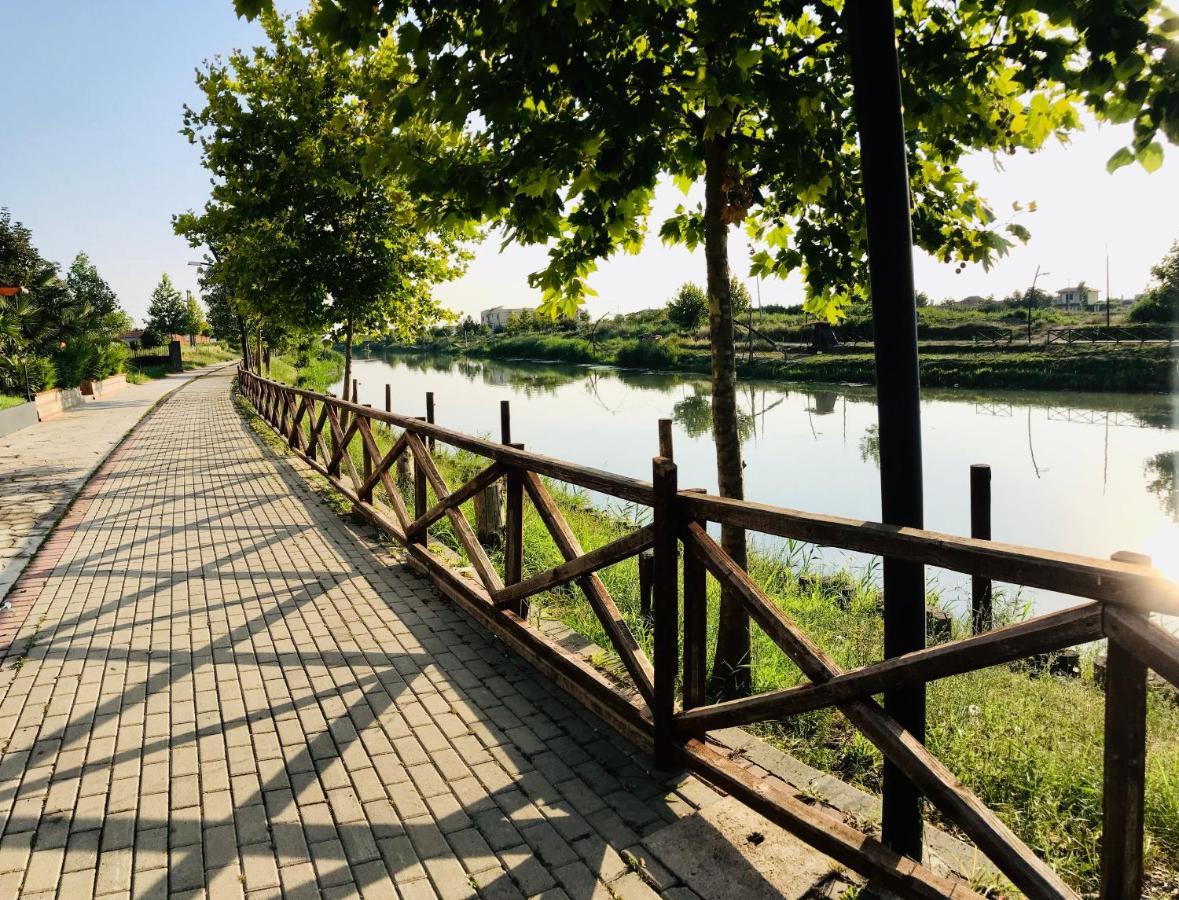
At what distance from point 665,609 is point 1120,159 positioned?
2316 millimetres

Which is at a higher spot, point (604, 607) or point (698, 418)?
point (604, 607)

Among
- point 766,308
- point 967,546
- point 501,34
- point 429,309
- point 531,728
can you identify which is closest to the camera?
point 967,546

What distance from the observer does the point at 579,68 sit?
280 centimetres

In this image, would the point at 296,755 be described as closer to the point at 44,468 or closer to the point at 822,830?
the point at 822,830

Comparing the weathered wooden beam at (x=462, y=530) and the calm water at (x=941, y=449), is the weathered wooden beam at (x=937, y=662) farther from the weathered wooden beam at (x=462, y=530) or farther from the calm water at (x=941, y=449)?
the calm water at (x=941, y=449)

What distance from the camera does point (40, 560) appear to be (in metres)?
6.74

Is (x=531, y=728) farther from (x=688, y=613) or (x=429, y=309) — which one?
(x=429, y=309)

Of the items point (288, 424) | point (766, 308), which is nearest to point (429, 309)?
point (288, 424)

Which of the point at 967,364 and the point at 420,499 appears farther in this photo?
the point at 967,364

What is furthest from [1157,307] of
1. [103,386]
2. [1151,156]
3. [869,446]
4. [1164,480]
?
[103,386]

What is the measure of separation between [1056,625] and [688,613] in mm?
1591

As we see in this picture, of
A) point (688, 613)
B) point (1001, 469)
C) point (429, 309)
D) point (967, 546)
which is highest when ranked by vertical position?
point (429, 309)

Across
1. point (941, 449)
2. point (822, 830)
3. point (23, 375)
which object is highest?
point (23, 375)

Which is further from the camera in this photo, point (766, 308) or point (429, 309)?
point (766, 308)
